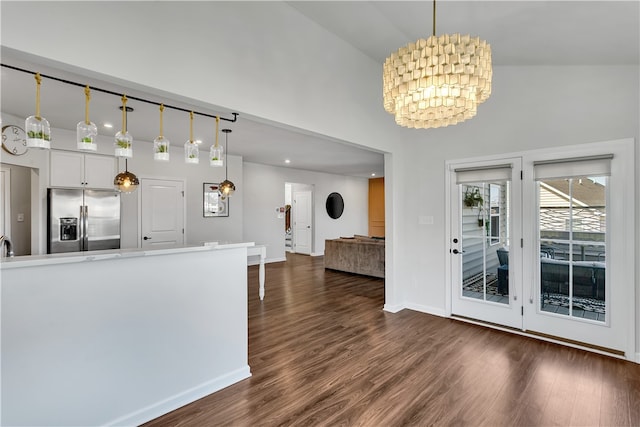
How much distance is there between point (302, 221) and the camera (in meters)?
9.91

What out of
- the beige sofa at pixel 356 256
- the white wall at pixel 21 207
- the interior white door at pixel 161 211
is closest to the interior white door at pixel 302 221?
the beige sofa at pixel 356 256

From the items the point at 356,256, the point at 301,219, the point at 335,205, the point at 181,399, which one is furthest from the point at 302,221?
the point at 181,399

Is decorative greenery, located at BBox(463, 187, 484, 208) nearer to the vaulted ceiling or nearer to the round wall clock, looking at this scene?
the vaulted ceiling

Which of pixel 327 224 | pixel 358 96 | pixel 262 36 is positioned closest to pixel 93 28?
pixel 262 36

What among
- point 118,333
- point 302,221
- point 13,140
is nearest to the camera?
point 118,333

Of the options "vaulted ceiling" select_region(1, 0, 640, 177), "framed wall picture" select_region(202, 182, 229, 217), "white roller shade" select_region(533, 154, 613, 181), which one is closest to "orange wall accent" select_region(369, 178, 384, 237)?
"framed wall picture" select_region(202, 182, 229, 217)

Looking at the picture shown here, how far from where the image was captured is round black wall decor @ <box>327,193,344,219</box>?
32.3ft

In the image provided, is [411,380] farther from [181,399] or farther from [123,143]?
[123,143]

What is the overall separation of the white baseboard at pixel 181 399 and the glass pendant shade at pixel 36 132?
5.73 feet

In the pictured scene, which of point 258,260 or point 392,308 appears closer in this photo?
point 392,308

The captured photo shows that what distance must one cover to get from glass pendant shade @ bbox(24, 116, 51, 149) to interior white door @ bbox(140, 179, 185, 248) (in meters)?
4.19

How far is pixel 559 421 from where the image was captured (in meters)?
2.03

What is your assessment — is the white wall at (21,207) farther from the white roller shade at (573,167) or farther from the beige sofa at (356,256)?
the white roller shade at (573,167)

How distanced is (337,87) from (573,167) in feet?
8.48
